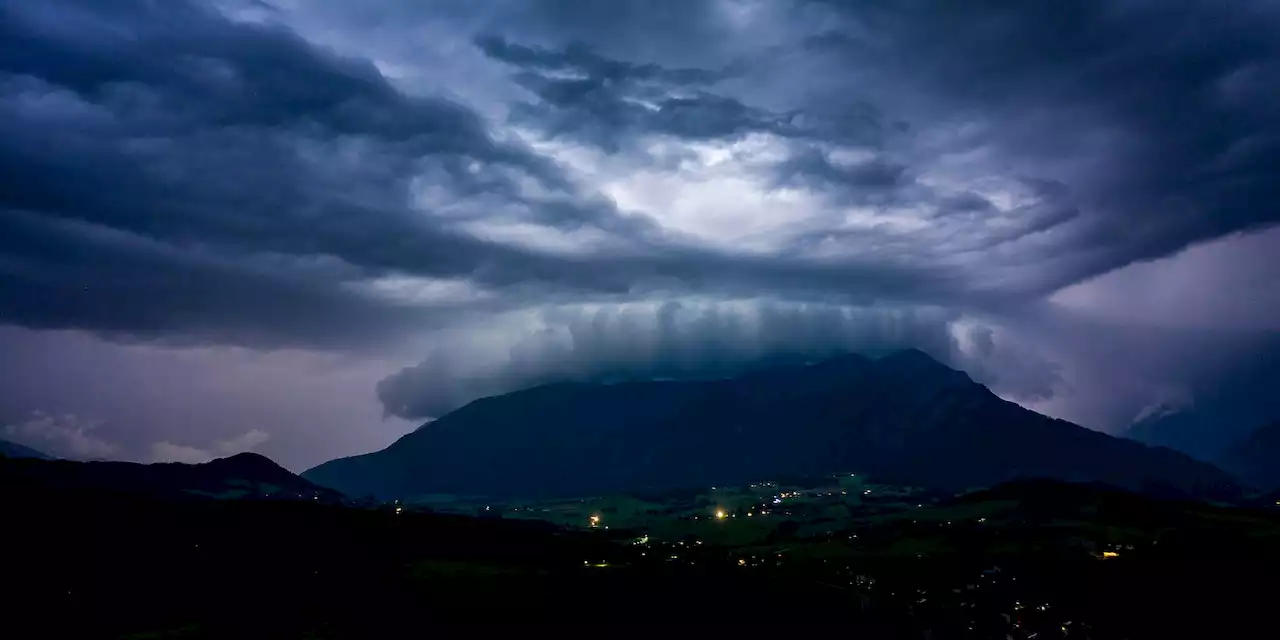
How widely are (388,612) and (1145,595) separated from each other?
175255 mm

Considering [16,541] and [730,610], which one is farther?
[16,541]

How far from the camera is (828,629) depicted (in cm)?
16000

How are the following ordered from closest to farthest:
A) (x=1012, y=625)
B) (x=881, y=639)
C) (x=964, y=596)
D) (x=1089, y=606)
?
(x=881, y=639)
(x=1012, y=625)
(x=1089, y=606)
(x=964, y=596)

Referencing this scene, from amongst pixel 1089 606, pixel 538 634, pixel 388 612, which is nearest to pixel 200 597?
pixel 388 612

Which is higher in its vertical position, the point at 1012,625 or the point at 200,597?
the point at 200,597

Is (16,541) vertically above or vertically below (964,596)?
above

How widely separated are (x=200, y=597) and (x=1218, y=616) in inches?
8953

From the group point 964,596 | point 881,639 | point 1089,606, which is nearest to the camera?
point 881,639

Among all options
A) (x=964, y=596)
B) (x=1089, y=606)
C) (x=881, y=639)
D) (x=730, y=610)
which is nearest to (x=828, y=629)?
(x=881, y=639)

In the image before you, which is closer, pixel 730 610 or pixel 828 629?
pixel 828 629

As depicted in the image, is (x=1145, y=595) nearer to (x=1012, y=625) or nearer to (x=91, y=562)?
(x=1012, y=625)

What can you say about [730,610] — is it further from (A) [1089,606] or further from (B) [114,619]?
(B) [114,619]

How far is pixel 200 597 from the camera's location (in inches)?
7200

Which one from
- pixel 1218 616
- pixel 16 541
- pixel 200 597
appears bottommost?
pixel 1218 616
